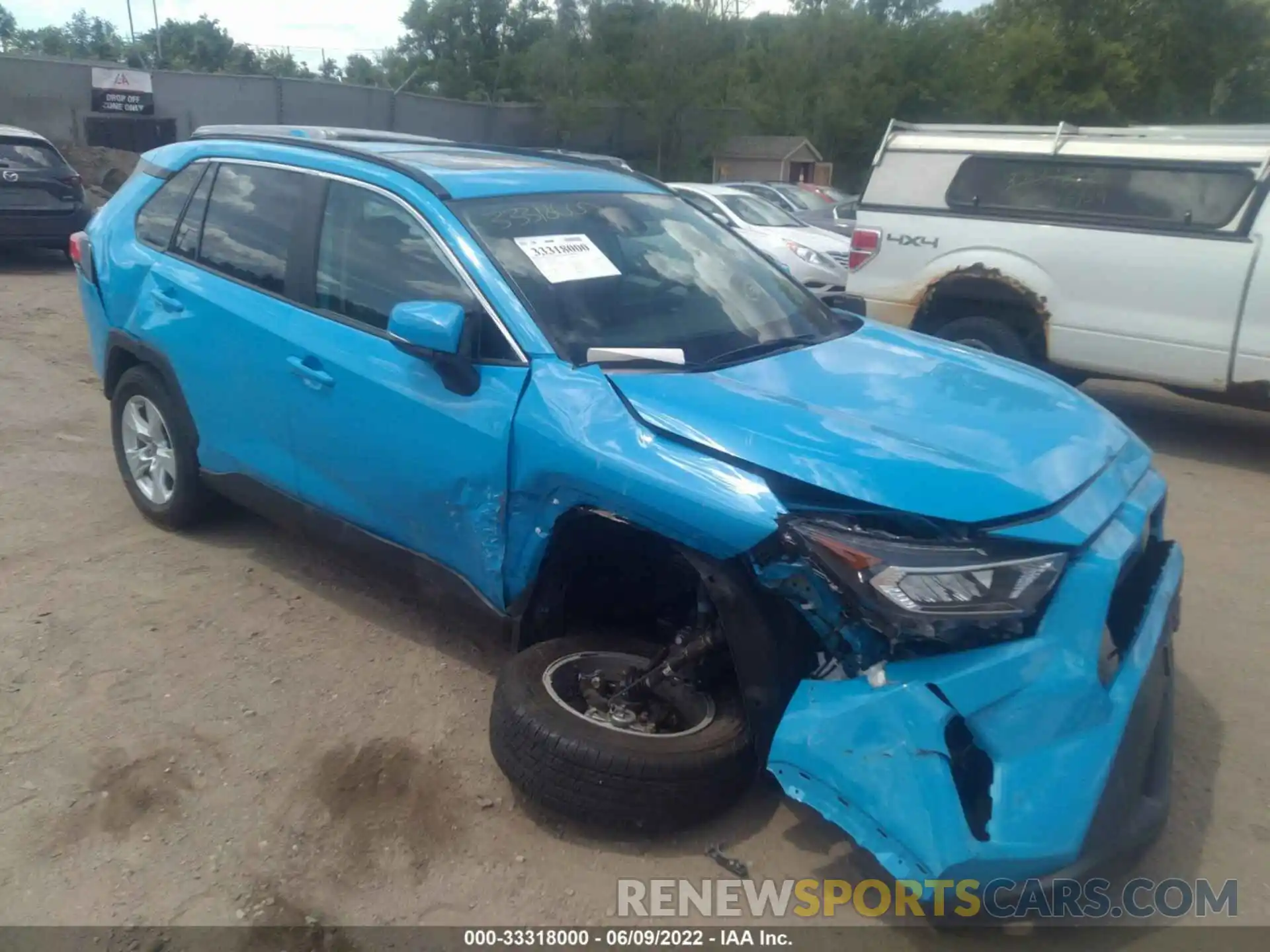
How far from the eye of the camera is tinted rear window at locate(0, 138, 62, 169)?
11.7m

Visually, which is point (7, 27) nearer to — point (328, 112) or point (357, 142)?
point (328, 112)

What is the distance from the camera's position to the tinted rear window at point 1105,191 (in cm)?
679

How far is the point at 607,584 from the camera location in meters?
3.38

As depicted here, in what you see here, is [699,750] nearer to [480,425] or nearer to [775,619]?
[775,619]

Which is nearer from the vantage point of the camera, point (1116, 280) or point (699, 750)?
point (699, 750)

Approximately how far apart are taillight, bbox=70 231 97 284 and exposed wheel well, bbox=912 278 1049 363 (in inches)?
217

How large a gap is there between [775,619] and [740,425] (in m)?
0.52

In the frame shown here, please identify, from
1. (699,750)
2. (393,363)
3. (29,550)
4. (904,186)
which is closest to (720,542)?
(699,750)

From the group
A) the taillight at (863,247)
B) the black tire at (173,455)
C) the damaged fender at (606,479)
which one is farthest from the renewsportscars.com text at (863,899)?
the taillight at (863,247)

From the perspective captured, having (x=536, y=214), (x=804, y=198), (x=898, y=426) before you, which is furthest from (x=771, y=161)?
Answer: (x=898, y=426)

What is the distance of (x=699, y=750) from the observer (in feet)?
9.43

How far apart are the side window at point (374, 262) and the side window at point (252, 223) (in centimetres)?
24

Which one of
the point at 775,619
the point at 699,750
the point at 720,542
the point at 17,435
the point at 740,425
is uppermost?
the point at 740,425

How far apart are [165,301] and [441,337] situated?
194 centimetres
